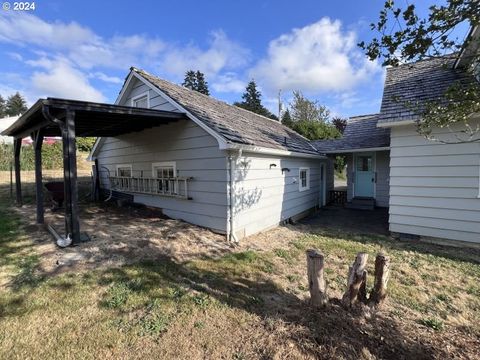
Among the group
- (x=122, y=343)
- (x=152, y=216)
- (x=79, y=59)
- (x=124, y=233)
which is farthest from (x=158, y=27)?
(x=122, y=343)

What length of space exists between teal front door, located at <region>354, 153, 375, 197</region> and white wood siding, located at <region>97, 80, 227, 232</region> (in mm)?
8502

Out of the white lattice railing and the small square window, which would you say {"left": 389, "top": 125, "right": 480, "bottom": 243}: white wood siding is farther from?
the small square window

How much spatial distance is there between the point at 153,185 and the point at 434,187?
26.7 ft

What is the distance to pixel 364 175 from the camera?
12.6 metres

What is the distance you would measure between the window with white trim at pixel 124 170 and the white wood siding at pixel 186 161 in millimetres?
352

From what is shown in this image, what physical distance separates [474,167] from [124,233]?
8.52m

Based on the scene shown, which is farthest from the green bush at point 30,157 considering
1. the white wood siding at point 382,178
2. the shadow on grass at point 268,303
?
the white wood siding at point 382,178

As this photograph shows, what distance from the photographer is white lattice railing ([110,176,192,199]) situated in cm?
786

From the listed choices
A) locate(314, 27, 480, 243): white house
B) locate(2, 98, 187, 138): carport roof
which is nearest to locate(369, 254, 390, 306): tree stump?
locate(314, 27, 480, 243): white house

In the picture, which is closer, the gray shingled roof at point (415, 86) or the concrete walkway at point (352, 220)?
the gray shingled roof at point (415, 86)

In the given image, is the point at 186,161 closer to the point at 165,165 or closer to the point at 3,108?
the point at 165,165

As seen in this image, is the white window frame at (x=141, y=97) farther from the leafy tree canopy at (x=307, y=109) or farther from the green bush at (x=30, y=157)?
the leafy tree canopy at (x=307, y=109)


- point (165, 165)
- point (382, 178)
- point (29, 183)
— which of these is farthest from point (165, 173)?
point (29, 183)

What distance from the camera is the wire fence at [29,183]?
11.6 metres
